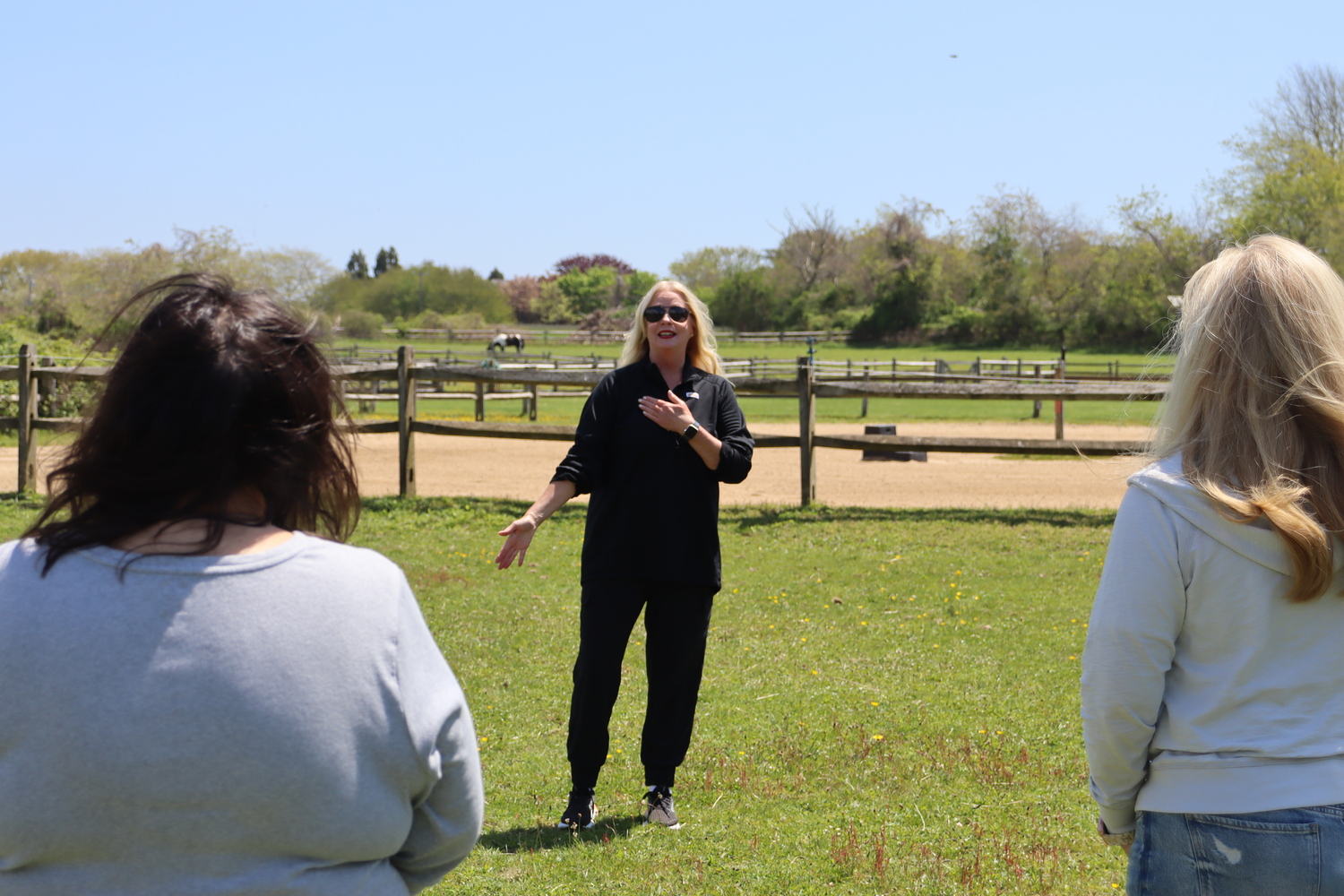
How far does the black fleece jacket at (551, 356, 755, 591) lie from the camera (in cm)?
405

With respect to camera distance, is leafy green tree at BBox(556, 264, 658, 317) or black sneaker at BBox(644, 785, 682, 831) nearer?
black sneaker at BBox(644, 785, 682, 831)

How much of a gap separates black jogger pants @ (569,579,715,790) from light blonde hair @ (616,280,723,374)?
96 cm

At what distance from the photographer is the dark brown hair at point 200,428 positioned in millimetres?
1420

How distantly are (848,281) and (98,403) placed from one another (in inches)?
3191

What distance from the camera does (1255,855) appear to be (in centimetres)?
179

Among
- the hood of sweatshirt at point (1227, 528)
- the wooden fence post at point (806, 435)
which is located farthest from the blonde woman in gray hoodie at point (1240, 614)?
the wooden fence post at point (806, 435)

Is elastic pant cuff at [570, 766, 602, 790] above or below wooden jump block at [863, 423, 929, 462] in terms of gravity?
below

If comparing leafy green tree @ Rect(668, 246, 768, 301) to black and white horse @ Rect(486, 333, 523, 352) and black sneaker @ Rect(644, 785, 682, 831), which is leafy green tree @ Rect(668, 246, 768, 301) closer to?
black and white horse @ Rect(486, 333, 523, 352)

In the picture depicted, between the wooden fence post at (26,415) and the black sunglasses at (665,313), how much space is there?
36.4 ft

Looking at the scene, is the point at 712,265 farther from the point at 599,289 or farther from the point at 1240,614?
the point at 1240,614

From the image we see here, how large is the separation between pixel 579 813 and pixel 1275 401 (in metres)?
3.04

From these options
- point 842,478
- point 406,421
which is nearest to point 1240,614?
point 406,421

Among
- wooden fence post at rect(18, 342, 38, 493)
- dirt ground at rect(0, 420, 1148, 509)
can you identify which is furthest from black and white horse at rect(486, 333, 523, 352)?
wooden fence post at rect(18, 342, 38, 493)

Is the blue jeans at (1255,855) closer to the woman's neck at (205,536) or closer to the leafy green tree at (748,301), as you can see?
the woman's neck at (205,536)
